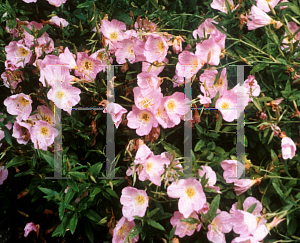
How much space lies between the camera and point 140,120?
2.86 ft

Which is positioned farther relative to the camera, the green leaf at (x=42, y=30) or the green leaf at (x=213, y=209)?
the green leaf at (x=42, y=30)

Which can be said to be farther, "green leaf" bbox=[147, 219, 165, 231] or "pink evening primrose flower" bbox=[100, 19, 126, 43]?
"pink evening primrose flower" bbox=[100, 19, 126, 43]

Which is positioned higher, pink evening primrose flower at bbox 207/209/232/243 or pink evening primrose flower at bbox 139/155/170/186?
pink evening primrose flower at bbox 139/155/170/186

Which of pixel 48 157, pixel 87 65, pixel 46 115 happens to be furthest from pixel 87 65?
pixel 48 157

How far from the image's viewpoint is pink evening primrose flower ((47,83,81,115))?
2.89 feet

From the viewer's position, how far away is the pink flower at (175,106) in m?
0.86

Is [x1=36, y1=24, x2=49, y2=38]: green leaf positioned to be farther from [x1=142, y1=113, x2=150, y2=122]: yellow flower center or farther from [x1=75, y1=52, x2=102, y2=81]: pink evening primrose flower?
[x1=142, y1=113, x2=150, y2=122]: yellow flower center

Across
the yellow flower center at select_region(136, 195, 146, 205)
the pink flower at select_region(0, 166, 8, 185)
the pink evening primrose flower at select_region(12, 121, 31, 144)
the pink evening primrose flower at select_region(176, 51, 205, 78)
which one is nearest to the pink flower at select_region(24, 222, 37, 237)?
the pink flower at select_region(0, 166, 8, 185)

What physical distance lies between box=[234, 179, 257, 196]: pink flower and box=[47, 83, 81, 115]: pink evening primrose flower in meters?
0.56

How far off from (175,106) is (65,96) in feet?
1.14

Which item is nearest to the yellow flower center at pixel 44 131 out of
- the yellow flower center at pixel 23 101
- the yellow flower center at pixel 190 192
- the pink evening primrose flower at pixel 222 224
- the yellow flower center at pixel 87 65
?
the yellow flower center at pixel 23 101

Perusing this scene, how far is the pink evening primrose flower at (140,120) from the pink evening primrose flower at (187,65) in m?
0.16

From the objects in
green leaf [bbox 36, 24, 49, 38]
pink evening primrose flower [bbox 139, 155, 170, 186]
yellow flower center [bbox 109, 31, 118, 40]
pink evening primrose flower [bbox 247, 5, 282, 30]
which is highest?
pink evening primrose flower [bbox 247, 5, 282, 30]

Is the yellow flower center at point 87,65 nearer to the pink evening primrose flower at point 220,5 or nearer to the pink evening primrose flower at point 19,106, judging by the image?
the pink evening primrose flower at point 19,106
